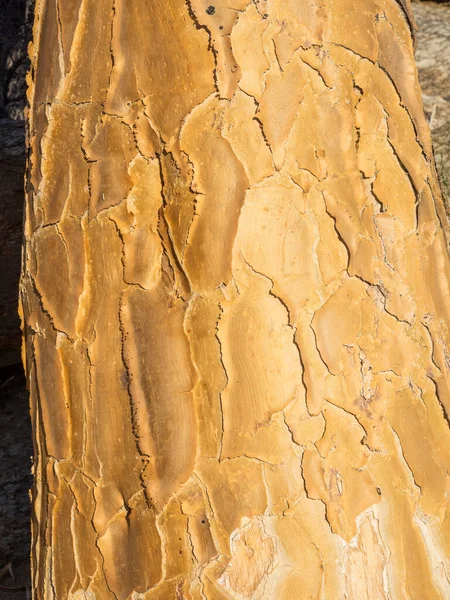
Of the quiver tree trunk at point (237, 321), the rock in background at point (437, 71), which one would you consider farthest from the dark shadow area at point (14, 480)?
the rock in background at point (437, 71)

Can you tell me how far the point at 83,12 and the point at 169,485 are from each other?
64 centimetres

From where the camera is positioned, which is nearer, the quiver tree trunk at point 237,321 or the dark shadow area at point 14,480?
the quiver tree trunk at point 237,321

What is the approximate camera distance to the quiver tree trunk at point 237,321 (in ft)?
2.76

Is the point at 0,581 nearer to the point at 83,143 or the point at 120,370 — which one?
the point at 120,370

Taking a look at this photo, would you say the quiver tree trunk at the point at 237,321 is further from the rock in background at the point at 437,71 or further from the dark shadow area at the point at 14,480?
the rock in background at the point at 437,71

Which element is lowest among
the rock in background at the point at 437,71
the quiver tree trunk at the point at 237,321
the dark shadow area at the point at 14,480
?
the dark shadow area at the point at 14,480

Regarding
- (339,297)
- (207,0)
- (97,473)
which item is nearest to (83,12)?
(207,0)

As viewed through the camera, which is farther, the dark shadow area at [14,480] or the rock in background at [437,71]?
the rock in background at [437,71]

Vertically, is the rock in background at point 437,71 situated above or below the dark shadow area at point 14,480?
above

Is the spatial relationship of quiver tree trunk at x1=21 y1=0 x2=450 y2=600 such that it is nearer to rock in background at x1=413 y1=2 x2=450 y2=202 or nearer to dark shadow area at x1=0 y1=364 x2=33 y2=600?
dark shadow area at x1=0 y1=364 x2=33 y2=600

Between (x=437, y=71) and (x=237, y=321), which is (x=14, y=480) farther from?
Answer: (x=437, y=71)

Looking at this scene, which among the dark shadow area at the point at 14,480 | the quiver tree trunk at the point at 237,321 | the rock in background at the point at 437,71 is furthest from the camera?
the rock in background at the point at 437,71

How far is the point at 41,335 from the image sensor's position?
3.14ft

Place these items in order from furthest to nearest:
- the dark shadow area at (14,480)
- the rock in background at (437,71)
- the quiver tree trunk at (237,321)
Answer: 1. the rock in background at (437,71)
2. the dark shadow area at (14,480)
3. the quiver tree trunk at (237,321)
